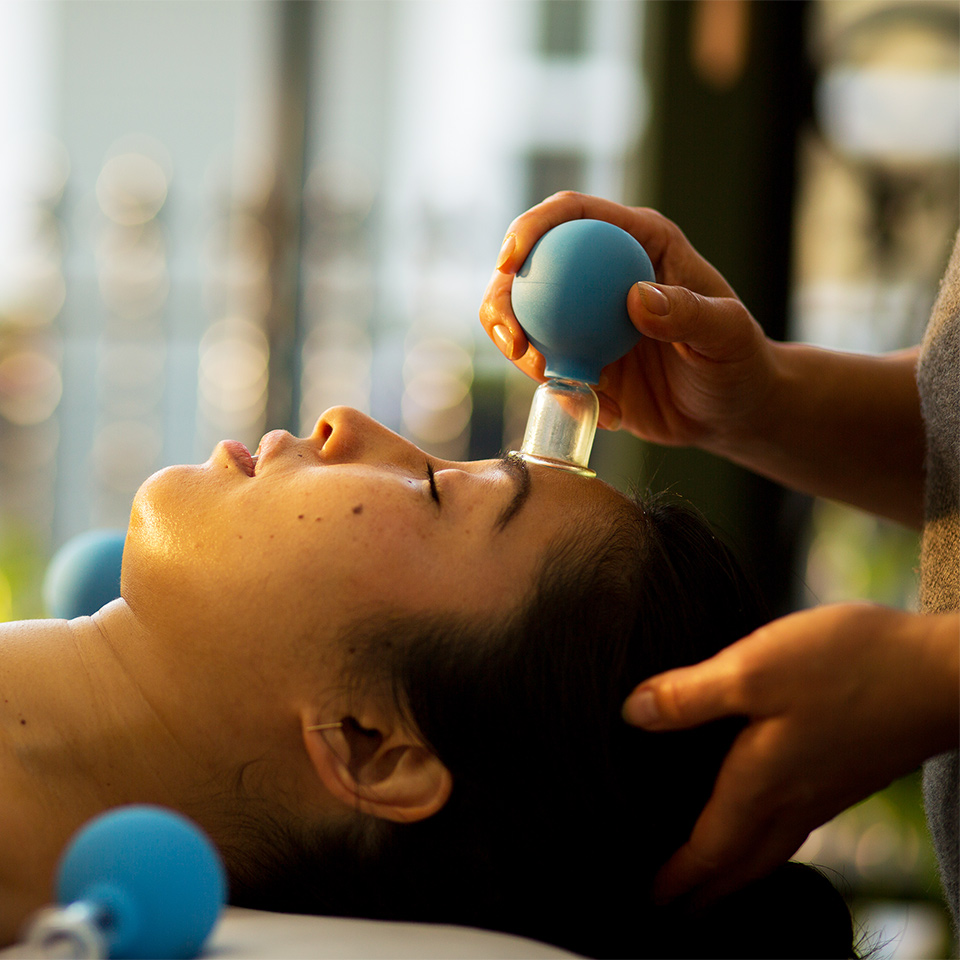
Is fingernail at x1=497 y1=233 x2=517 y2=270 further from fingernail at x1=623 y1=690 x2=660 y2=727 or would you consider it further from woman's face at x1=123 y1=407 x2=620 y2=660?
fingernail at x1=623 y1=690 x2=660 y2=727

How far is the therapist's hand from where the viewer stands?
79 centimetres

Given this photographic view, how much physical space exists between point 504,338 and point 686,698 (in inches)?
18.8

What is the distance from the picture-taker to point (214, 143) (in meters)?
4.11

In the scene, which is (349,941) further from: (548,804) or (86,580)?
(86,580)

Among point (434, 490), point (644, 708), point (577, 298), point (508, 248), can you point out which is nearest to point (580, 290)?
point (577, 298)

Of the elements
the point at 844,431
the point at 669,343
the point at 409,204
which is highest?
the point at 409,204

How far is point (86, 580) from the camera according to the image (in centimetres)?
128

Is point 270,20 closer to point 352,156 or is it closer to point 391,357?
point 352,156

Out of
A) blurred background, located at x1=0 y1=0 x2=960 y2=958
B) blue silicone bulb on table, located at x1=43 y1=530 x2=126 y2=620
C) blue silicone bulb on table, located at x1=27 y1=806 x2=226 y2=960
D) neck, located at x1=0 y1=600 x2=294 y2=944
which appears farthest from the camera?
blurred background, located at x1=0 y1=0 x2=960 y2=958

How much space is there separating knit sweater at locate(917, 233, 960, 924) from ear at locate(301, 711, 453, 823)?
52 cm

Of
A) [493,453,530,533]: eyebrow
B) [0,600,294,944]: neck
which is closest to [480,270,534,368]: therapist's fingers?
[493,453,530,533]: eyebrow

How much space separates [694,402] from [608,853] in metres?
0.58

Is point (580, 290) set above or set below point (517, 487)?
above

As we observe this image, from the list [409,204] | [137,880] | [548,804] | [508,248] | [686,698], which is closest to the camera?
[137,880]
